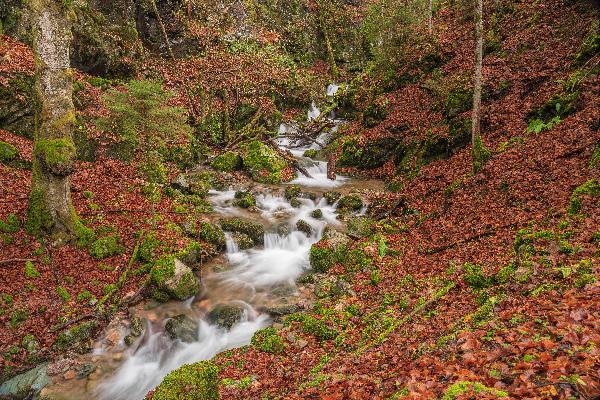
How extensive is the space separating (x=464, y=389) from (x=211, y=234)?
10.9 metres

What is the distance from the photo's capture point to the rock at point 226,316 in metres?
10.4

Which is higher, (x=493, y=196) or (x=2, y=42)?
(x=2, y=42)

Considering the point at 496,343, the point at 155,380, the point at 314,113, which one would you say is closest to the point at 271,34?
the point at 314,113

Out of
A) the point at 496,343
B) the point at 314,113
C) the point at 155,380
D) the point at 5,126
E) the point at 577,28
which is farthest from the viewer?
the point at 314,113

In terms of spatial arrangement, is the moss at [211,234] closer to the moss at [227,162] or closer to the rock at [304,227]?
the rock at [304,227]

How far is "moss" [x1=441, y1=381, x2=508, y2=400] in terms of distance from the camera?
12.0 ft

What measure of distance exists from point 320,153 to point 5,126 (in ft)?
51.9

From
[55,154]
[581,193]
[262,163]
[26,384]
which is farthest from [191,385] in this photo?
[262,163]

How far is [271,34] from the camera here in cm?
2920

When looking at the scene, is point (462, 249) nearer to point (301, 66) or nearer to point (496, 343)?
point (496, 343)

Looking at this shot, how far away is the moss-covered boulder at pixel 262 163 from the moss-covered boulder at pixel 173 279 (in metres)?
8.99

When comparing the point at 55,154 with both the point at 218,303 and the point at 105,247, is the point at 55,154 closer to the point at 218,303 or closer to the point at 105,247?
the point at 105,247

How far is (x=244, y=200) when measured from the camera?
1703cm

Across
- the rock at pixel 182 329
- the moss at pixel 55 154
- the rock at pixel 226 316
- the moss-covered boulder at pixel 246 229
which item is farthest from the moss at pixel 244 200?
the moss at pixel 55 154
